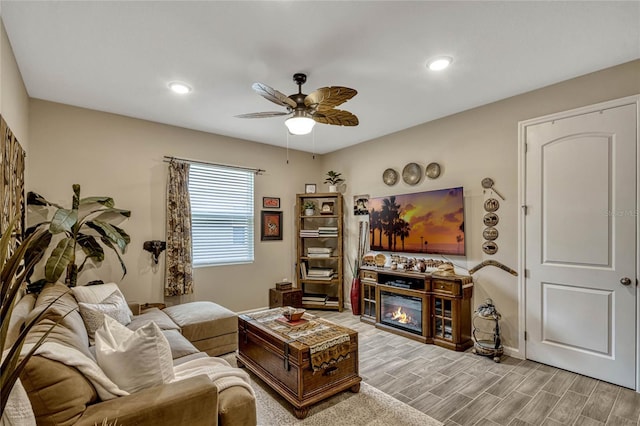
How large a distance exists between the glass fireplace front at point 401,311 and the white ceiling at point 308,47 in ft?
8.12

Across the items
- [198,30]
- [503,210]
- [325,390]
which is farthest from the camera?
[503,210]

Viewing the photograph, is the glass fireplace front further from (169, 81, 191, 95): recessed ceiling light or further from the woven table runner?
(169, 81, 191, 95): recessed ceiling light

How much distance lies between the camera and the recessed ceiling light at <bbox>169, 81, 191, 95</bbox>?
3.02m

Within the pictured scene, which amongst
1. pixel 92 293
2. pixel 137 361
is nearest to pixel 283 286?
pixel 92 293

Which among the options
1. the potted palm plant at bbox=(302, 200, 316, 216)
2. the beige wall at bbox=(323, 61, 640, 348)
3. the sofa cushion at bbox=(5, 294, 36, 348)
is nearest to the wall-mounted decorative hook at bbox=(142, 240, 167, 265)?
the sofa cushion at bbox=(5, 294, 36, 348)

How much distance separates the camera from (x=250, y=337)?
292cm

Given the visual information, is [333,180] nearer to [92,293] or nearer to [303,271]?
[303,271]

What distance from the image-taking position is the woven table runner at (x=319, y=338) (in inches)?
94.3

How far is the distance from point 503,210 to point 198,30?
3.45 m

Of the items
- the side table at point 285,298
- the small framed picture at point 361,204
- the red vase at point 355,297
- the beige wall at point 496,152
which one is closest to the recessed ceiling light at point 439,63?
the beige wall at point 496,152

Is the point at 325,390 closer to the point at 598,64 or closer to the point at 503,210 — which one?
the point at 503,210

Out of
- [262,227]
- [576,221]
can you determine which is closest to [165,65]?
[262,227]

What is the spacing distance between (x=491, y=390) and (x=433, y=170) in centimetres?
259

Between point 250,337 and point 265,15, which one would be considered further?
point 250,337
